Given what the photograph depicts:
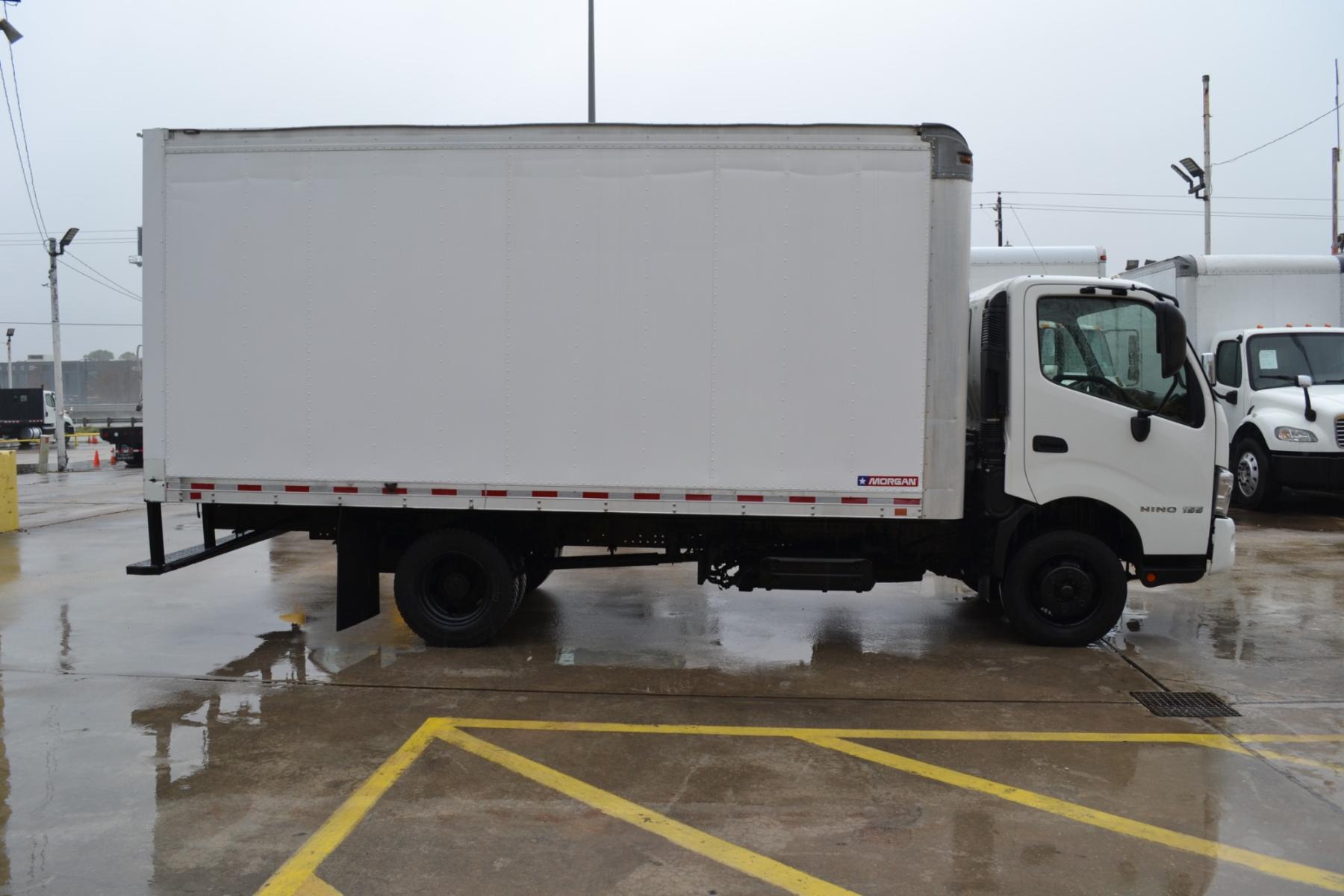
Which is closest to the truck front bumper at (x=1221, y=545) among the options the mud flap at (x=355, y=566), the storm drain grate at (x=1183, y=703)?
the storm drain grate at (x=1183, y=703)

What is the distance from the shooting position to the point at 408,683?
6.63 metres

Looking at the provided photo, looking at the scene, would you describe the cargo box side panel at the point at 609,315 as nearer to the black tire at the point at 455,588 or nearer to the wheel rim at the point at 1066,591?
the black tire at the point at 455,588

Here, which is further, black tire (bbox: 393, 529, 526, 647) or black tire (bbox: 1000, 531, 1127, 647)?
black tire (bbox: 393, 529, 526, 647)

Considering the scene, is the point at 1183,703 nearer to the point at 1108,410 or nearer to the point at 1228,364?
the point at 1108,410

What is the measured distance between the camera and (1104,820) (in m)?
4.59

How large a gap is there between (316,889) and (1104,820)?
3485 millimetres

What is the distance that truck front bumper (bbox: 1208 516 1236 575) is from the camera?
282 inches

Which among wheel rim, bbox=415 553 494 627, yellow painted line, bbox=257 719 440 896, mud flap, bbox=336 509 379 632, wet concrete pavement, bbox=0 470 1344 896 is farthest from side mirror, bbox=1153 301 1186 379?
mud flap, bbox=336 509 379 632

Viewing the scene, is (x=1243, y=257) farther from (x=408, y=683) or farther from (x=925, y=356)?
(x=408, y=683)

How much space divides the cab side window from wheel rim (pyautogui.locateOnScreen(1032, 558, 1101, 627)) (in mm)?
8640

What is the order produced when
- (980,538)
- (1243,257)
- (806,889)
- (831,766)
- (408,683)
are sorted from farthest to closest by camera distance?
(1243,257)
(980,538)
(408,683)
(831,766)
(806,889)

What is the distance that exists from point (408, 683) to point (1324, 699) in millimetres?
5939

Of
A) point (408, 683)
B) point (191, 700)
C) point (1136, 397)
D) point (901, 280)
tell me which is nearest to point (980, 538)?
point (1136, 397)

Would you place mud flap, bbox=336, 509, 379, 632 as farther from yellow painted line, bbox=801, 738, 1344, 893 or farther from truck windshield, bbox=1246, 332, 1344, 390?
truck windshield, bbox=1246, 332, 1344, 390
